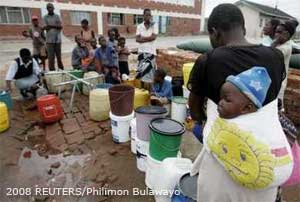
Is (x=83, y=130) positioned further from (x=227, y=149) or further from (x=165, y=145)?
(x=227, y=149)

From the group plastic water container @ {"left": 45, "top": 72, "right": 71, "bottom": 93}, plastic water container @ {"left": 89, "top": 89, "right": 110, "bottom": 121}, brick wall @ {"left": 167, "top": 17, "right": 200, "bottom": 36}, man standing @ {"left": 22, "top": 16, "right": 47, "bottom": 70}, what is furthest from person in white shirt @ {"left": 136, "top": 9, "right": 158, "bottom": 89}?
brick wall @ {"left": 167, "top": 17, "right": 200, "bottom": 36}

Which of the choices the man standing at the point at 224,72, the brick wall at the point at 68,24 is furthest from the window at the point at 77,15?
the man standing at the point at 224,72

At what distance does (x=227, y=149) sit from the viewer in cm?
112

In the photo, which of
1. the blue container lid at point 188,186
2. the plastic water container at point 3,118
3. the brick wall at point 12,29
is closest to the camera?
the blue container lid at point 188,186

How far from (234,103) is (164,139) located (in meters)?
1.22

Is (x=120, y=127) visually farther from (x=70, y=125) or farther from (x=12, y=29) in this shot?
(x=12, y=29)

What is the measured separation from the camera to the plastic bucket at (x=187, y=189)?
166 centimetres

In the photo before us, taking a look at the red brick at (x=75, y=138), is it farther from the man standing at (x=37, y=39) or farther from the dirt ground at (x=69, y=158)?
the man standing at (x=37, y=39)

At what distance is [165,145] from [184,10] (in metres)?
30.0

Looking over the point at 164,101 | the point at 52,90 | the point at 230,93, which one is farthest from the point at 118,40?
the point at 230,93

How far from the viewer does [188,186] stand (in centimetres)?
172

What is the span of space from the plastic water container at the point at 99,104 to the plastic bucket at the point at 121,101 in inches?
25.6

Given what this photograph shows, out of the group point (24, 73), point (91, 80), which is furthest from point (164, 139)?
point (24, 73)

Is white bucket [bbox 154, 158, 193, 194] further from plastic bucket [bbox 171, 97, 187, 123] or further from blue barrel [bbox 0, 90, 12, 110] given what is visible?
blue barrel [bbox 0, 90, 12, 110]
